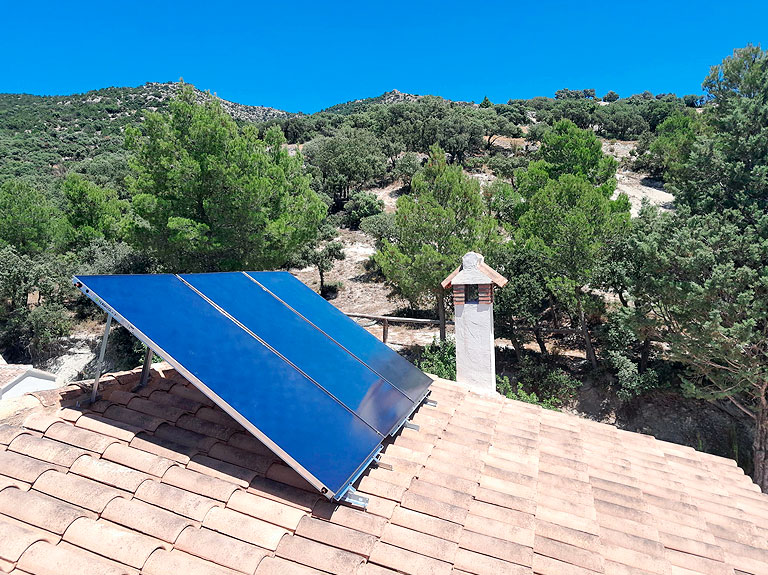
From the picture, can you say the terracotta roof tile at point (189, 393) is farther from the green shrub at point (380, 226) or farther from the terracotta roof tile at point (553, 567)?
the green shrub at point (380, 226)

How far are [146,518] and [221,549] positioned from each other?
519mm

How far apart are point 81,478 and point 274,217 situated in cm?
1309

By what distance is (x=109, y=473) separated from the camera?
275 cm

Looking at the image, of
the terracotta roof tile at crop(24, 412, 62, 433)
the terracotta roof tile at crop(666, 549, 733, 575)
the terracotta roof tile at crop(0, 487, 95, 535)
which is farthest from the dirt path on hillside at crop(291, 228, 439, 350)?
the terracotta roof tile at crop(0, 487, 95, 535)

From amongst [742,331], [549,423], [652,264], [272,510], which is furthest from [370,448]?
[652,264]

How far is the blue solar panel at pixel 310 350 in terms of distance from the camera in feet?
11.3

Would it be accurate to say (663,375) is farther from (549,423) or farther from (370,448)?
(370,448)

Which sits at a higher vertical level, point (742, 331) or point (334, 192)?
point (334, 192)

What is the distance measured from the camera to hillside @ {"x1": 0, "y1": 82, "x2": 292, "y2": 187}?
47.1m

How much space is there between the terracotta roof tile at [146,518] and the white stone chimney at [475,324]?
16.2 feet

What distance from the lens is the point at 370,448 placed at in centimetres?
301

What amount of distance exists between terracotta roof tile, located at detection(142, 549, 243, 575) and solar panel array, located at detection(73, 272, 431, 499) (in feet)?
2.04

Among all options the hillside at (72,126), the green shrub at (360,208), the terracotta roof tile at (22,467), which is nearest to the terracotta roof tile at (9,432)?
the terracotta roof tile at (22,467)

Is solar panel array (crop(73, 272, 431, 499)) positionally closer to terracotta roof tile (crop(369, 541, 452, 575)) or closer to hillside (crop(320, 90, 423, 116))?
terracotta roof tile (crop(369, 541, 452, 575))
